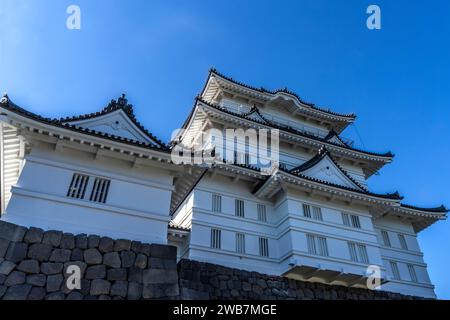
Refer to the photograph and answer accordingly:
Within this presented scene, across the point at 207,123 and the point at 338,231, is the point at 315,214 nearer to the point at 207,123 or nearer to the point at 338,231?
the point at 338,231

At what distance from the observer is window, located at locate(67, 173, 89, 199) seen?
10.7m

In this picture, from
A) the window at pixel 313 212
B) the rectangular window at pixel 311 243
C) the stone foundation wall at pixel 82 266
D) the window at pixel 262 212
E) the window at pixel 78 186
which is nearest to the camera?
the stone foundation wall at pixel 82 266

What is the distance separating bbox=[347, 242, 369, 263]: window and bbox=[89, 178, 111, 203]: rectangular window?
1418cm

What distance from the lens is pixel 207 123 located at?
23.7 metres

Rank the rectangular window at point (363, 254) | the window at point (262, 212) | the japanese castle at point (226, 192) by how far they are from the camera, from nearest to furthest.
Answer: the japanese castle at point (226, 192), the rectangular window at point (363, 254), the window at point (262, 212)

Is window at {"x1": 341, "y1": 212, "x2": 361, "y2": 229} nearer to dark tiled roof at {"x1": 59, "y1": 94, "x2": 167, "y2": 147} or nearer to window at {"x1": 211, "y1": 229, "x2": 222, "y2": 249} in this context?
window at {"x1": 211, "y1": 229, "x2": 222, "y2": 249}

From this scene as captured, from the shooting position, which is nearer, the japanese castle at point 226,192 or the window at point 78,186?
the japanese castle at point 226,192

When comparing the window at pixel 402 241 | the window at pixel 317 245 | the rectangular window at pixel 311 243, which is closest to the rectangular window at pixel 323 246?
the window at pixel 317 245

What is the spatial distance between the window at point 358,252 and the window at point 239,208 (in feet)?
21.1

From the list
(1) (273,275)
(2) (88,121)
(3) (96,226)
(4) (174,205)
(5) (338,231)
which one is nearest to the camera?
(3) (96,226)

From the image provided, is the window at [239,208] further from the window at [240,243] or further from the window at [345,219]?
the window at [345,219]

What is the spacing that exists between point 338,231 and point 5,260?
16.3 metres

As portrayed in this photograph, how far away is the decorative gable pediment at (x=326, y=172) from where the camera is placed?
69.5 ft

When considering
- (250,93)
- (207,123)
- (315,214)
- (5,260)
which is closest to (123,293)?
(5,260)
